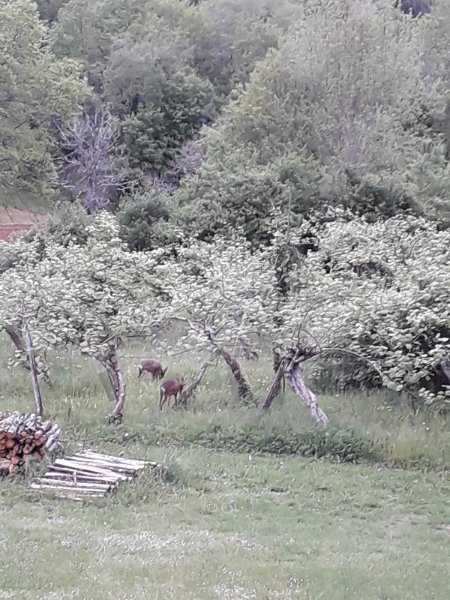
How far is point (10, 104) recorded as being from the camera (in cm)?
→ 3077

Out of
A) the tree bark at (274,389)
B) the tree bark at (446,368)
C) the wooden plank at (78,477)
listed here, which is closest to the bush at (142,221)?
the tree bark at (274,389)

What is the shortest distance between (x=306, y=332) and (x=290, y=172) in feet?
37.5

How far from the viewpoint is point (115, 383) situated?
1048cm

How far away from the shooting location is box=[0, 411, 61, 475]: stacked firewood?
823 cm

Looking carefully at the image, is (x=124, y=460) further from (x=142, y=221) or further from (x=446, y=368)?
(x=142, y=221)

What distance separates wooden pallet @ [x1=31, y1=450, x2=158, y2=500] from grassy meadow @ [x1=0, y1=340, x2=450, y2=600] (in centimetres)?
16

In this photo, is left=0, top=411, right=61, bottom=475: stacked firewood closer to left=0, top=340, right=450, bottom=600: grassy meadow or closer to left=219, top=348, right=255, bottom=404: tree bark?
left=0, top=340, right=450, bottom=600: grassy meadow

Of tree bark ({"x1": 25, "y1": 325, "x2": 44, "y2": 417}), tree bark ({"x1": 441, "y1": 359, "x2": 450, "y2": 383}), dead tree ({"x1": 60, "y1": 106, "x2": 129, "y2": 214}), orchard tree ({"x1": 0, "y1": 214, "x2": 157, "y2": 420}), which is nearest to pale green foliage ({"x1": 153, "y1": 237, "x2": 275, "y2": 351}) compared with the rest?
orchard tree ({"x1": 0, "y1": 214, "x2": 157, "y2": 420})

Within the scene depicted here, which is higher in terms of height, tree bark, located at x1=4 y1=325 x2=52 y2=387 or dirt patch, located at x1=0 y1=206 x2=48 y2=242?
tree bark, located at x1=4 y1=325 x2=52 y2=387

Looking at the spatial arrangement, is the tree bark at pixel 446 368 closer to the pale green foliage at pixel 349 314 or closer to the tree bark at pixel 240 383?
the pale green foliage at pixel 349 314

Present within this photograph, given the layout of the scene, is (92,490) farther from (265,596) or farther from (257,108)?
(257,108)

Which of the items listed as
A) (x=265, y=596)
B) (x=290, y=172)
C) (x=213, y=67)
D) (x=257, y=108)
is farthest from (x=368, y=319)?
(x=213, y=67)

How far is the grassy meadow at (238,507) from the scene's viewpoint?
18.2 ft

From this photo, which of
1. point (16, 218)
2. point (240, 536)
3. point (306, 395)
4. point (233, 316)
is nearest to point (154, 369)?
point (233, 316)
